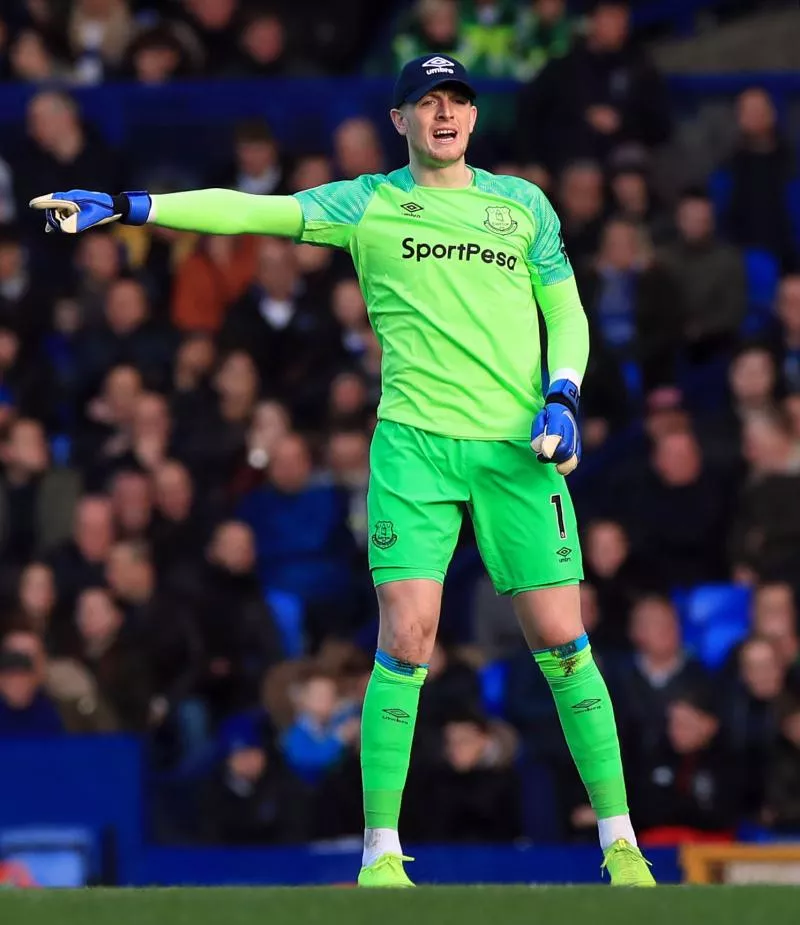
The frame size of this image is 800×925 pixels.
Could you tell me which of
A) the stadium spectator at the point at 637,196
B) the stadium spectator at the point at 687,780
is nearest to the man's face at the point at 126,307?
the stadium spectator at the point at 637,196

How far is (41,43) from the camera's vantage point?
14.7m

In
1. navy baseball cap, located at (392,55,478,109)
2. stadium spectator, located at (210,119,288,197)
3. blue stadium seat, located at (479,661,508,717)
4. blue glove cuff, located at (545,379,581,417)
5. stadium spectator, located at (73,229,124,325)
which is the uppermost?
stadium spectator, located at (210,119,288,197)

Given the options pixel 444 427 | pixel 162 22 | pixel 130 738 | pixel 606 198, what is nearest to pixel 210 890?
pixel 444 427

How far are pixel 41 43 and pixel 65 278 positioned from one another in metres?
2.07

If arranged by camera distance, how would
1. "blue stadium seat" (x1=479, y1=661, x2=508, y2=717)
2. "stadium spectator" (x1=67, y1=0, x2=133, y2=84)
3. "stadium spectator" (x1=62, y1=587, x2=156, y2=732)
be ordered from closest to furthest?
"blue stadium seat" (x1=479, y1=661, x2=508, y2=717) → "stadium spectator" (x1=62, y1=587, x2=156, y2=732) → "stadium spectator" (x1=67, y1=0, x2=133, y2=84)

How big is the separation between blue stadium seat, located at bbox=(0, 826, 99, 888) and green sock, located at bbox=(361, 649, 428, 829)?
3477 millimetres

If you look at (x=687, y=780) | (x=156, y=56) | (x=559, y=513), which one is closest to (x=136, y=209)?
(x=559, y=513)

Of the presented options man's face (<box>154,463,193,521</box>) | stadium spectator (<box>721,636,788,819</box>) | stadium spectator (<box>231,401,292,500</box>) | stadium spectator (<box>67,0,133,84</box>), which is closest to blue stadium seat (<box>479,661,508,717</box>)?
stadium spectator (<box>721,636,788,819</box>)

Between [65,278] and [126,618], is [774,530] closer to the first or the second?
[126,618]

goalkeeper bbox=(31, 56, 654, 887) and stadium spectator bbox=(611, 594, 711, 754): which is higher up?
goalkeeper bbox=(31, 56, 654, 887)

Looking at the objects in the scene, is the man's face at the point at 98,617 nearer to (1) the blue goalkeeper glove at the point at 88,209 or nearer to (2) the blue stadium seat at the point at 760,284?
(2) the blue stadium seat at the point at 760,284

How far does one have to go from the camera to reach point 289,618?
38.8 ft

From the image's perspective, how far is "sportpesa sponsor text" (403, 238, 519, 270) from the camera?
7.10m

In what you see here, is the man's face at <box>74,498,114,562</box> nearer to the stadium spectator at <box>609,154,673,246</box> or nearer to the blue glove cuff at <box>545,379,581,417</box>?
the stadium spectator at <box>609,154,673,246</box>
